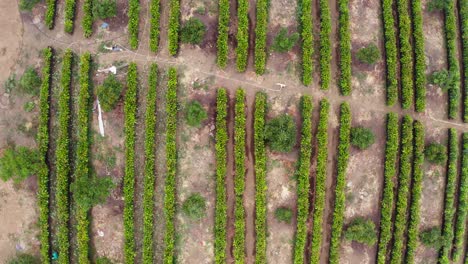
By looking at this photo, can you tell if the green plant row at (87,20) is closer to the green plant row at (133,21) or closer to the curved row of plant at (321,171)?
the green plant row at (133,21)

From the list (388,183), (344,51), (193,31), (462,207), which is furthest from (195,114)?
(462,207)

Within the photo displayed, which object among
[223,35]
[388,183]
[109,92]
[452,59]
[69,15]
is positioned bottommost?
[388,183]

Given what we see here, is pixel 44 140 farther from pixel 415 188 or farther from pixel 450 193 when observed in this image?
pixel 450 193

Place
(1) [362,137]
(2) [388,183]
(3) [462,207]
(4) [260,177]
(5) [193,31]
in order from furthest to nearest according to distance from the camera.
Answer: (3) [462,207]
(2) [388,183]
(4) [260,177]
(1) [362,137]
(5) [193,31]

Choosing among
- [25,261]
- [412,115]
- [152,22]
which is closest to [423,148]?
[412,115]

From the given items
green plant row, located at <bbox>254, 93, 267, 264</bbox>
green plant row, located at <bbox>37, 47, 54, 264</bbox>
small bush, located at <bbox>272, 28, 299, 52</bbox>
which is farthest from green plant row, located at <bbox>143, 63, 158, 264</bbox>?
small bush, located at <bbox>272, 28, 299, 52</bbox>

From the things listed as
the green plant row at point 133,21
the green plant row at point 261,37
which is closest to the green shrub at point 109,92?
the green plant row at point 133,21

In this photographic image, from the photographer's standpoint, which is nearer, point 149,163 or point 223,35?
point 149,163
